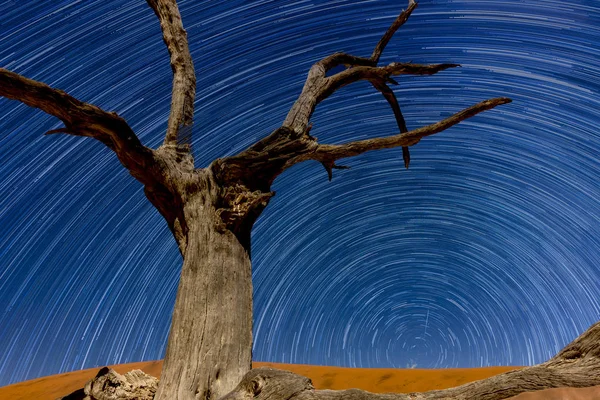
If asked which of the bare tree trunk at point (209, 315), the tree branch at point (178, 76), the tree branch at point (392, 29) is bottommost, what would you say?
the bare tree trunk at point (209, 315)

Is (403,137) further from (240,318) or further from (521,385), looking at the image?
(521,385)

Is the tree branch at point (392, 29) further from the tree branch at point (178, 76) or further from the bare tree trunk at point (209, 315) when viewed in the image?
the bare tree trunk at point (209, 315)

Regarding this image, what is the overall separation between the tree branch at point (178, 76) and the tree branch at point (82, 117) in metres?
0.70

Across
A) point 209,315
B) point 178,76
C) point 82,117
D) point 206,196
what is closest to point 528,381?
point 209,315

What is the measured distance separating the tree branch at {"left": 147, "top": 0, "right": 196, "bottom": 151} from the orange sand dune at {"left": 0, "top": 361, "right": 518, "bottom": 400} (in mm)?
14330

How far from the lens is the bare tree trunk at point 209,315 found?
2805 mm

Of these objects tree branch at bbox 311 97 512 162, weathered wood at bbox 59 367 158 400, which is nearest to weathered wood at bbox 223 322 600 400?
weathered wood at bbox 59 367 158 400

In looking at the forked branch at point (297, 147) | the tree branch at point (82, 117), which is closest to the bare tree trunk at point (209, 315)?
the forked branch at point (297, 147)

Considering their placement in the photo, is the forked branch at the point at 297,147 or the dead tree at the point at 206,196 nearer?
the dead tree at the point at 206,196

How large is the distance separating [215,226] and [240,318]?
0.83 meters

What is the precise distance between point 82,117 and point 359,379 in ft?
67.9

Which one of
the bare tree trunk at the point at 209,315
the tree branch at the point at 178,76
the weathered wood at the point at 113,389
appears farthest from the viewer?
the tree branch at the point at 178,76

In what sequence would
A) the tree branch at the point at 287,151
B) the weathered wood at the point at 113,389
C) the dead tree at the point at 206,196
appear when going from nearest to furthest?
the dead tree at the point at 206,196, the weathered wood at the point at 113,389, the tree branch at the point at 287,151

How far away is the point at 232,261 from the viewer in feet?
11.0
